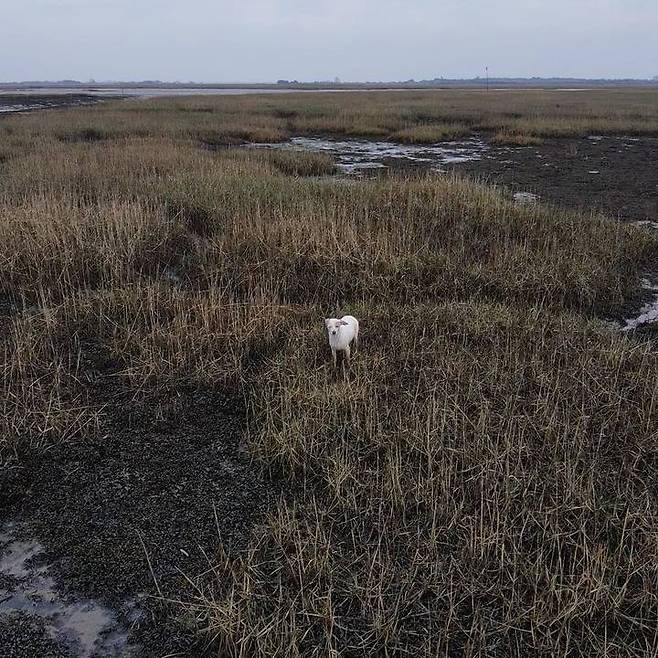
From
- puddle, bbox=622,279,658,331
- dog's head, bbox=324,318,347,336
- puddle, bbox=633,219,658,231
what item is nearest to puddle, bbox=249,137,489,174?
puddle, bbox=633,219,658,231

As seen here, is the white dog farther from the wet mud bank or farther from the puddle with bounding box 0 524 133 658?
the wet mud bank

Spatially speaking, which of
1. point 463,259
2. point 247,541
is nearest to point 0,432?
point 247,541

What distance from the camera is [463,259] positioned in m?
8.55

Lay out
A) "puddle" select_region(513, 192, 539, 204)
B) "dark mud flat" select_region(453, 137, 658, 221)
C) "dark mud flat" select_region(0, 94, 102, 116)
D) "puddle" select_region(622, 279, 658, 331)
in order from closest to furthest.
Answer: "puddle" select_region(622, 279, 658, 331) < "puddle" select_region(513, 192, 539, 204) < "dark mud flat" select_region(453, 137, 658, 221) < "dark mud flat" select_region(0, 94, 102, 116)

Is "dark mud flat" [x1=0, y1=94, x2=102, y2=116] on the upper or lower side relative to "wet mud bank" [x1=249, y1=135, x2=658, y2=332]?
upper

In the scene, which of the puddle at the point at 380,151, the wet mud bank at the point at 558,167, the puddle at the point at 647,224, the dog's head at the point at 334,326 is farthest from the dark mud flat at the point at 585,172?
the dog's head at the point at 334,326

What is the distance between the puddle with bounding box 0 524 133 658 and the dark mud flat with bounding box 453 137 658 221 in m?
12.1

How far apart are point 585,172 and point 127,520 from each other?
58.3 ft

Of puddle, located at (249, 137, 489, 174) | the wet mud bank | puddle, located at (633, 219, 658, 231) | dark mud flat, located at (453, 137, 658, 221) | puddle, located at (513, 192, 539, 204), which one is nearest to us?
puddle, located at (633, 219, 658, 231)

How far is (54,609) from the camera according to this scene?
325 cm

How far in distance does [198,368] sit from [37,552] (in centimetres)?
241

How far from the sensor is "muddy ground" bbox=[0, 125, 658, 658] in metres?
3.13

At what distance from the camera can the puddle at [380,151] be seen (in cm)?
1945

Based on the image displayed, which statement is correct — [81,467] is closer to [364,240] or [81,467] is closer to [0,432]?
[0,432]
